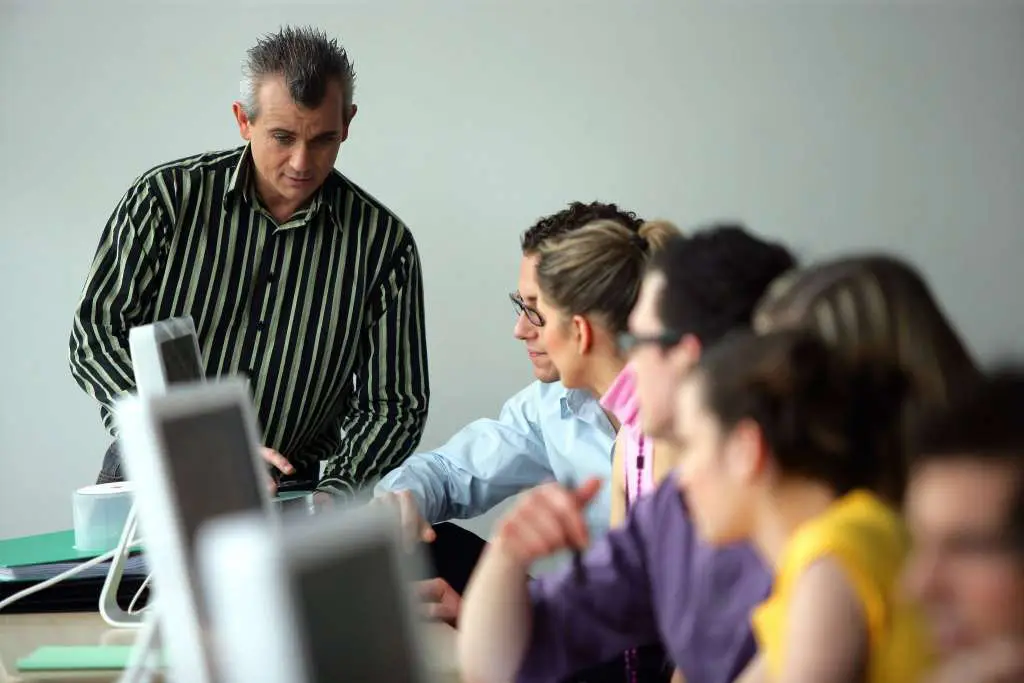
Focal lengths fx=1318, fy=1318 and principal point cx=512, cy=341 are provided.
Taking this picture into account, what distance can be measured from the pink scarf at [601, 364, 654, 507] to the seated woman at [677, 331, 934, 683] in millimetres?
703

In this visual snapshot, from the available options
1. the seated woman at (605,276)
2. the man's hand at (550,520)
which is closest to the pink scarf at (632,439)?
the seated woman at (605,276)

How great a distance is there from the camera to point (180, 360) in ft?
5.13

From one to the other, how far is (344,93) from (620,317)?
2.85 ft

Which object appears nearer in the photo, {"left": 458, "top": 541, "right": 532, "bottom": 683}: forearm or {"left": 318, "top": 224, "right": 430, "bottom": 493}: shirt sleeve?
{"left": 458, "top": 541, "right": 532, "bottom": 683}: forearm

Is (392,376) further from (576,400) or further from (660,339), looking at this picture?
(660,339)

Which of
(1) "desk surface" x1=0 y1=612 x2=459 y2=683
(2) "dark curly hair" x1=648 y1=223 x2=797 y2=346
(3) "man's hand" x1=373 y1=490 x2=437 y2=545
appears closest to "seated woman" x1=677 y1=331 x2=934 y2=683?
(2) "dark curly hair" x1=648 y1=223 x2=797 y2=346

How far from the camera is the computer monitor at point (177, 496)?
105 centimetres

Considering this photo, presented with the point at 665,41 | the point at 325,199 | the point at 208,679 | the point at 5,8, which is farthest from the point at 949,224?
the point at 208,679

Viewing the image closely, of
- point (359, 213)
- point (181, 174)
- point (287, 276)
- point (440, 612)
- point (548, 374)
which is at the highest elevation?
point (181, 174)

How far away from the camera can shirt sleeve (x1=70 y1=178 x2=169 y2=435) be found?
2.51m

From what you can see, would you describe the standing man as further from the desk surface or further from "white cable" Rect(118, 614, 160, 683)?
"white cable" Rect(118, 614, 160, 683)

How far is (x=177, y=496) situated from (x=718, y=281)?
68cm

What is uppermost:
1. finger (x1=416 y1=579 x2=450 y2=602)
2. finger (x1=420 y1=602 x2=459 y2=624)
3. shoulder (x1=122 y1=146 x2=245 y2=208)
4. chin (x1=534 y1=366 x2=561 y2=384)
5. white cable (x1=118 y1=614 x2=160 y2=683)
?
shoulder (x1=122 y1=146 x2=245 y2=208)

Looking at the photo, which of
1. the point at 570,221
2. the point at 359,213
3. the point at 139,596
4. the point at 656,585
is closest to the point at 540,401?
the point at 570,221
